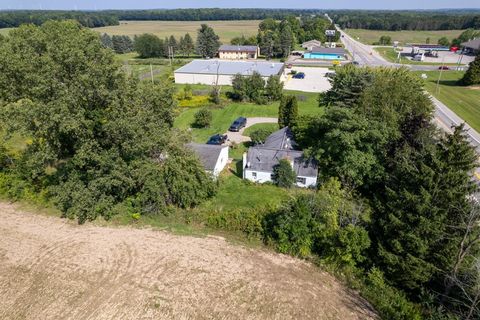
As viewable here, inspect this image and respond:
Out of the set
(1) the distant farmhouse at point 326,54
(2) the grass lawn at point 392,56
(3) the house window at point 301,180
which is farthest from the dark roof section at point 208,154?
(2) the grass lawn at point 392,56

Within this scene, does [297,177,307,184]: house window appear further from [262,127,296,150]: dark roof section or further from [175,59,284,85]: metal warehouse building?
[175,59,284,85]: metal warehouse building

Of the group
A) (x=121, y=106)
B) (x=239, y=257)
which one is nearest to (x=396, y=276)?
(x=239, y=257)

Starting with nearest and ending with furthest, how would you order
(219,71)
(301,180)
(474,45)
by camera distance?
(301,180), (219,71), (474,45)

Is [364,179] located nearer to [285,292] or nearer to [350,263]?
[350,263]

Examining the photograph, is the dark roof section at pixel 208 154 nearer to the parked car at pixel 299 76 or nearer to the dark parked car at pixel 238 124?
the dark parked car at pixel 238 124

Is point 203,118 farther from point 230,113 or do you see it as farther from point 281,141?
point 281,141

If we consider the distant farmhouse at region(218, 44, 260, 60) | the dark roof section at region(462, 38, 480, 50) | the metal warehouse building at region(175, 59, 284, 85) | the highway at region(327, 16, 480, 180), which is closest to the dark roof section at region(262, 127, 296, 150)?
the highway at region(327, 16, 480, 180)

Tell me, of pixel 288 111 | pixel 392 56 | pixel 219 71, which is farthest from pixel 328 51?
pixel 288 111
